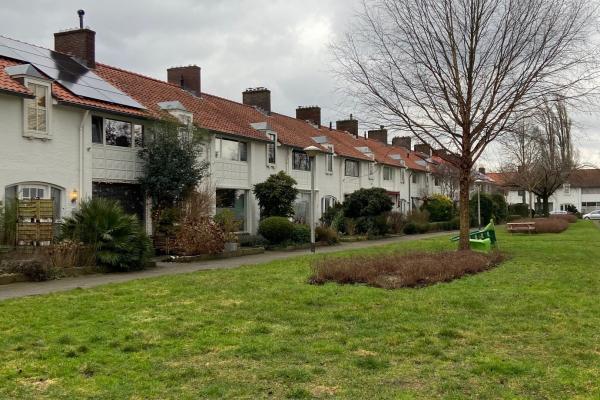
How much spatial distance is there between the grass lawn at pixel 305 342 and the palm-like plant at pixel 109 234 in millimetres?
3800

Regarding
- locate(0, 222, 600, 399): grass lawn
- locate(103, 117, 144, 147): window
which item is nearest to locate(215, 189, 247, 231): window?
locate(103, 117, 144, 147): window

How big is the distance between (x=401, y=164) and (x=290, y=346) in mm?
41753

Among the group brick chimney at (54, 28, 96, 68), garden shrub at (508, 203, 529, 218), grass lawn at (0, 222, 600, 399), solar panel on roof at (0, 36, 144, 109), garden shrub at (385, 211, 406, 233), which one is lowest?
grass lawn at (0, 222, 600, 399)

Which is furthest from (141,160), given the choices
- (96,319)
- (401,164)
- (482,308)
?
(401,164)

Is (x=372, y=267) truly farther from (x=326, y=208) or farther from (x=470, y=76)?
(x=326, y=208)

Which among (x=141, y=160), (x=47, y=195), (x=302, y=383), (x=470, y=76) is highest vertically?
(x=470, y=76)

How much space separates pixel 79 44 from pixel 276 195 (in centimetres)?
992

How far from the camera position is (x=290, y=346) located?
23.2ft

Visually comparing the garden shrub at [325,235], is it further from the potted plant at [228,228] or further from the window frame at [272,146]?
the potted plant at [228,228]

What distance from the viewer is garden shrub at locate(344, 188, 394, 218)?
104 ft

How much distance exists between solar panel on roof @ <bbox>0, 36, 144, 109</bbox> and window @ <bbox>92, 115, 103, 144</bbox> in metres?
0.69

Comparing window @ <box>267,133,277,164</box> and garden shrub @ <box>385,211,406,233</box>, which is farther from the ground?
window @ <box>267,133,277,164</box>

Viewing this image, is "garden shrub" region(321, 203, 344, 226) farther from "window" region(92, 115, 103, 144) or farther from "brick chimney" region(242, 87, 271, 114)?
"window" region(92, 115, 103, 144)

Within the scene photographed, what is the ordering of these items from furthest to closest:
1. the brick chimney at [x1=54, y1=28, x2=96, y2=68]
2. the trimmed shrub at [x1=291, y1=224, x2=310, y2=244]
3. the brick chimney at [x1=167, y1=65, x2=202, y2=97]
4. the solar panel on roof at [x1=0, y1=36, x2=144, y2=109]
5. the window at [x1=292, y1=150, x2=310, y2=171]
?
the window at [x1=292, y1=150, x2=310, y2=171] → the brick chimney at [x1=167, y1=65, x2=202, y2=97] → the trimmed shrub at [x1=291, y1=224, x2=310, y2=244] → the brick chimney at [x1=54, y1=28, x2=96, y2=68] → the solar panel on roof at [x1=0, y1=36, x2=144, y2=109]
